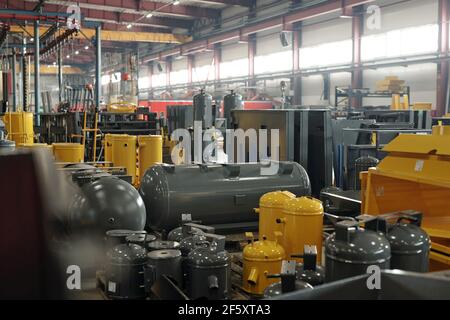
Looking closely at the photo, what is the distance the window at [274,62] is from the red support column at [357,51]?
12.2ft

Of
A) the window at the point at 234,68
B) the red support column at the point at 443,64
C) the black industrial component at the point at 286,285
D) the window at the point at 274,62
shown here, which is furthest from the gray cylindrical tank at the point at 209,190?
the window at the point at 234,68

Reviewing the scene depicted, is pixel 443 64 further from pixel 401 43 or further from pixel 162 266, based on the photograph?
pixel 162 266

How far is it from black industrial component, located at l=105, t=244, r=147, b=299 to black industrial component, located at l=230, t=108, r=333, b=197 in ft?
10.0

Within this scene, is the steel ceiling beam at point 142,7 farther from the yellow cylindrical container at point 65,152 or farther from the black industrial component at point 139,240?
the black industrial component at point 139,240

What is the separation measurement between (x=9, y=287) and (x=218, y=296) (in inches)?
80.2

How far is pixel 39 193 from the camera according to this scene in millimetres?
1389

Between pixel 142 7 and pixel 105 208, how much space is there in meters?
16.0

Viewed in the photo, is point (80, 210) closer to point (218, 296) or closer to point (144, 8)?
point (218, 296)

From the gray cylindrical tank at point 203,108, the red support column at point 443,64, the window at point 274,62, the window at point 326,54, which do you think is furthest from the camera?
the window at point 274,62

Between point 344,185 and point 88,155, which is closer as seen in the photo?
point 344,185

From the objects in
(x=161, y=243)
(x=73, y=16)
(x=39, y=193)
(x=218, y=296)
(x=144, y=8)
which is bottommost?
(x=218, y=296)

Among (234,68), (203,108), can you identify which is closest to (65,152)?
(203,108)

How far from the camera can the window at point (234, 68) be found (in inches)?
866

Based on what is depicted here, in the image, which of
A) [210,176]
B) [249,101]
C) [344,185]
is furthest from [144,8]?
[210,176]
